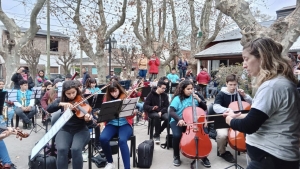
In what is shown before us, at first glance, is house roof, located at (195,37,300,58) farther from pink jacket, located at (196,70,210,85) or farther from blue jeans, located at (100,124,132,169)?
blue jeans, located at (100,124,132,169)

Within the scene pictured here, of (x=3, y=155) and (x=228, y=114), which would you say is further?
(x=3, y=155)

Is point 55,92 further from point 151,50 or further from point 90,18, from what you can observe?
point 151,50

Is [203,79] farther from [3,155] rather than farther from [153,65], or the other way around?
[3,155]

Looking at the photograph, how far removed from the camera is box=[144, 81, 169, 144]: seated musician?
5.47 metres

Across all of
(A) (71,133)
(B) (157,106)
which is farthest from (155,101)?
(A) (71,133)

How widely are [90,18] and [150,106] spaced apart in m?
8.92

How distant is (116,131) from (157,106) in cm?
161

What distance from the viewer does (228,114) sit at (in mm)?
1945

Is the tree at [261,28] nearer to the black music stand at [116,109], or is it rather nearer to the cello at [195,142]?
the cello at [195,142]

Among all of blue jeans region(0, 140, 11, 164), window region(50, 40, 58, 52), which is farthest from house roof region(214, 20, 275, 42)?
window region(50, 40, 58, 52)

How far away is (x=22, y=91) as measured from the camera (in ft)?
21.9

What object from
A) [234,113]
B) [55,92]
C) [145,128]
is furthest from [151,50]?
[234,113]

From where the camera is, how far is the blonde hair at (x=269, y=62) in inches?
65.2

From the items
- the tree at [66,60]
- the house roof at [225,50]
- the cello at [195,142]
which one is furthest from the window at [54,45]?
the cello at [195,142]
